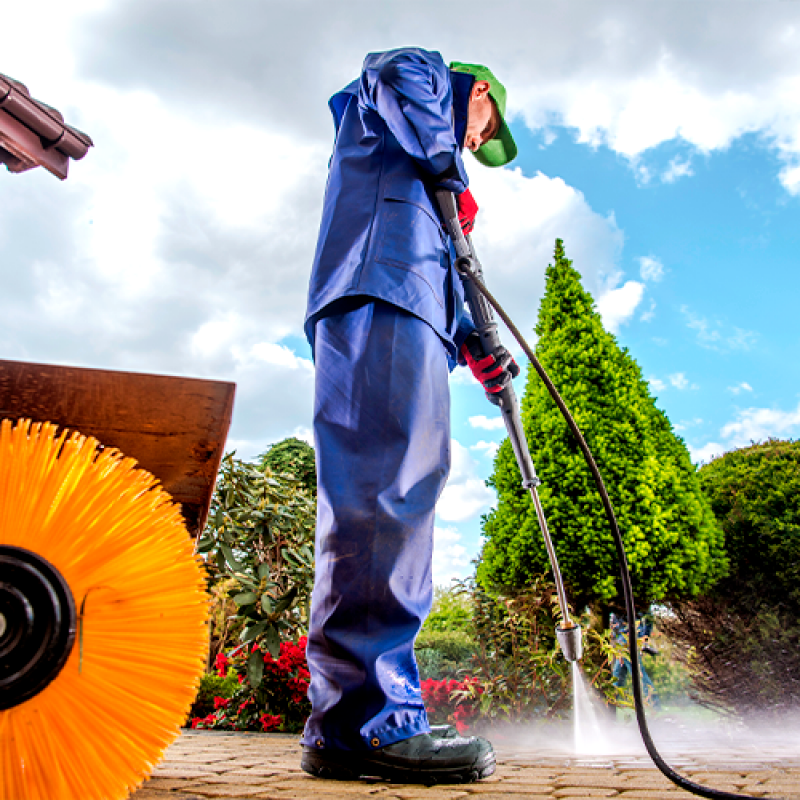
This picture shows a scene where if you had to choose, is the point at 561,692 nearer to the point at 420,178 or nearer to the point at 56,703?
the point at 420,178

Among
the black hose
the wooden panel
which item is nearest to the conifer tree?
the black hose

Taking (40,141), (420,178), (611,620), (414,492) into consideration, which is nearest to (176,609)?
(414,492)

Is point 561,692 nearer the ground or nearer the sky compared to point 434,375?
nearer the ground

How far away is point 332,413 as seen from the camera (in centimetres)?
186

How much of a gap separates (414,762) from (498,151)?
92.7 inches

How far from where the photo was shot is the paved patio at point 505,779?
55.4 inches

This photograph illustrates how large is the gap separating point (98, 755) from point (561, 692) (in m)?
4.13

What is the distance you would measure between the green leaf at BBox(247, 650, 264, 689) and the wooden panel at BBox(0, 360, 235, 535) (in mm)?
3218

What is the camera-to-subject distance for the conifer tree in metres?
4.52

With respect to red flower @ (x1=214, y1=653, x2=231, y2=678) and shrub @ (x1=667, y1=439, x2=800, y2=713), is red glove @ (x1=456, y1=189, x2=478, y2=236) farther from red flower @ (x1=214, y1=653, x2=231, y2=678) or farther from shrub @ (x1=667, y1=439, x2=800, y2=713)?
shrub @ (x1=667, y1=439, x2=800, y2=713)

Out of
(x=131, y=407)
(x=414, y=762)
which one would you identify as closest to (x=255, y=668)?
(x=414, y=762)

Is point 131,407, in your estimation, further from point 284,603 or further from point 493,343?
point 284,603

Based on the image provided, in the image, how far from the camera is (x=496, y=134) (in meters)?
2.77

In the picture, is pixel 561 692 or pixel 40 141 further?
pixel 561 692
